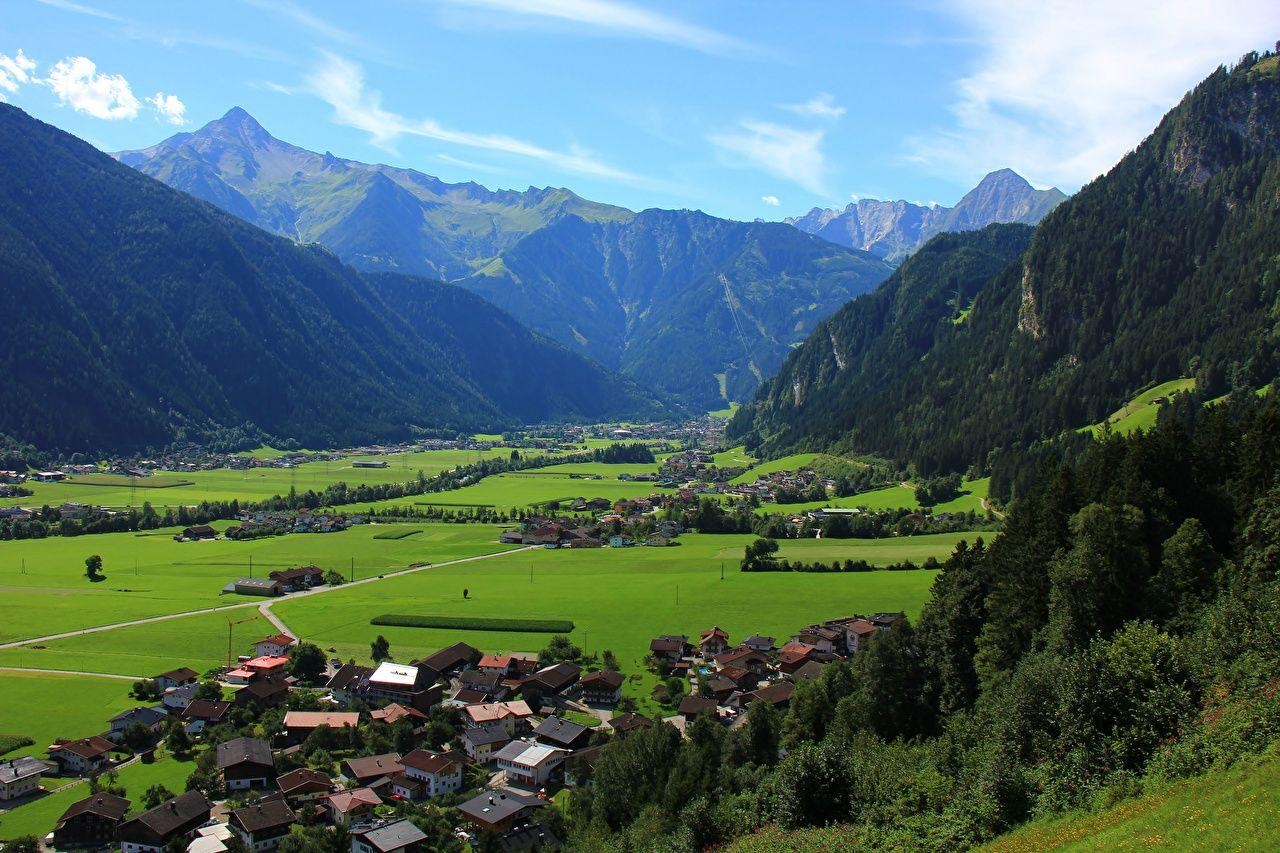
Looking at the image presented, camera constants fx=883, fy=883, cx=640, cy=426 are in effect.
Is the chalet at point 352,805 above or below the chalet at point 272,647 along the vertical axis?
below

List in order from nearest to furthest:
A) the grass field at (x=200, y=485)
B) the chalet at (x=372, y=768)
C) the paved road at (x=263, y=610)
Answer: the chalet at (x=372, y=768)
the paved road at (x=263, y=610)
the grass field at (x=200, y=485)

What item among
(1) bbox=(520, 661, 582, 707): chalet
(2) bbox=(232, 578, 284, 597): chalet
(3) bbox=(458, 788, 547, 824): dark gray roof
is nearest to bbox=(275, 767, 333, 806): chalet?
(3) bbox=(458, 788, 547, 824): dark gray roof

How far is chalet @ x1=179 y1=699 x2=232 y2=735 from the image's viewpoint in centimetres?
5222

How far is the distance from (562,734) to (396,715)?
1082 centimetres

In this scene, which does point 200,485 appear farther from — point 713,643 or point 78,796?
point 78,796

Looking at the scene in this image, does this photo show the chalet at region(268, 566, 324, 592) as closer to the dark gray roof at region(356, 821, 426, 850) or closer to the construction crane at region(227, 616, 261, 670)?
the construction crane at region(227, 616, 261, 670)

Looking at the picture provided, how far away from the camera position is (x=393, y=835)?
38469 mm

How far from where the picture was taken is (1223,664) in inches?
1011

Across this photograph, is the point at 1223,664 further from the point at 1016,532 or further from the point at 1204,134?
the point at 1204,134

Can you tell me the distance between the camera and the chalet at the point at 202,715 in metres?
52.2

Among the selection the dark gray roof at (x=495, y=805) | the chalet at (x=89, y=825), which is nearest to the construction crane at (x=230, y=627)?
the chalet at (x=89, y=825)

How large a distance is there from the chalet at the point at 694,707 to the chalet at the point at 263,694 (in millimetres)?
25629

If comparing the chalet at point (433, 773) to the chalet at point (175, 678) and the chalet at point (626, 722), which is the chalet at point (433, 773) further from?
the chalet at point (175, 678)

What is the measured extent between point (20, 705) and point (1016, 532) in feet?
195
